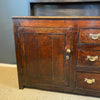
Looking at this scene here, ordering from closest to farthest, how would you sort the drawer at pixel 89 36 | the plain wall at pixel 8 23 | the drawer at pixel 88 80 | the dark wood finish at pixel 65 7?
1. the drawer at pixel 89 36
2. the drawer at pixel 88 80
3. the dark wood finish at pixel 65 7
4. the plain wall at pixel 8 23

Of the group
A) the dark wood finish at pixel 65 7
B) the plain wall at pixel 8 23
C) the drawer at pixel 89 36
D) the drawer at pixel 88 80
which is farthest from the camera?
the plain wall at pixel 8 23

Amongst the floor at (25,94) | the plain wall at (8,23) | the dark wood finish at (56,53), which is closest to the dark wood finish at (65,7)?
the plain wall at (8,23)

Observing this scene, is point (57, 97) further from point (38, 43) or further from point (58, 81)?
point (38, 43)

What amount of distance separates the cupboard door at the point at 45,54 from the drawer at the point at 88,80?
124 mm

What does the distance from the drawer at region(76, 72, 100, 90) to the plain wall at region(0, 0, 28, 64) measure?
3.90 ft

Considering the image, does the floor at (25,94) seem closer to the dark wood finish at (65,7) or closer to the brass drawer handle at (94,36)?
the brass drawer handle at (94,36)

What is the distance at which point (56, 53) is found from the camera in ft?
3.67

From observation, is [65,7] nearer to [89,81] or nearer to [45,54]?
[45,54]

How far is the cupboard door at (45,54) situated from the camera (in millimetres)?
1069

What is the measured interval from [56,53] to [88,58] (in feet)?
1.09

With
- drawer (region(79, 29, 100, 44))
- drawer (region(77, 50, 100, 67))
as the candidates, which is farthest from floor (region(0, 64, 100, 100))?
drawer (region(79, 29, 100, 44))

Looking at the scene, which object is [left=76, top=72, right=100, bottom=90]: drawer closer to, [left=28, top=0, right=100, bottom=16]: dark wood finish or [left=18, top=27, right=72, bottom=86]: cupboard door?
[left=18, top=27, right=72, bottom=86]: cupboard door

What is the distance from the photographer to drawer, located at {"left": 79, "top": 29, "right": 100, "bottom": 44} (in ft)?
3.24

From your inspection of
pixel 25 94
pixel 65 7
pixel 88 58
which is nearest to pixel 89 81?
pixel 88 58
